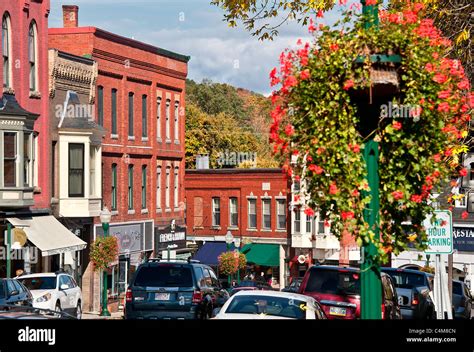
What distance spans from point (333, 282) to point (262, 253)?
46.7 m

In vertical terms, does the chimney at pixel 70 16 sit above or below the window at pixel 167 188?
above

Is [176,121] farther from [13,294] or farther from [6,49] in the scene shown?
[13,294]

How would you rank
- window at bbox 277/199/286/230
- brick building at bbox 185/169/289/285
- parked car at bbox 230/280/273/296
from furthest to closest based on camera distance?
window at bbox 277/199/286/230, brick building at bbox 185/169/289/285, parked car at bbox 230/280/273/296

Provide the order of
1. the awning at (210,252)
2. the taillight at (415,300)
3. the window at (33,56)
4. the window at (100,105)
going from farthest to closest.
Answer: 1. the awning at (210,252)
2. the window at (100,105)
3. the window at (33,56)
4. the taillight at (415,300)

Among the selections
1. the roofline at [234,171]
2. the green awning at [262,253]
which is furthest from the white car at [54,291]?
the roofline at [234,171]

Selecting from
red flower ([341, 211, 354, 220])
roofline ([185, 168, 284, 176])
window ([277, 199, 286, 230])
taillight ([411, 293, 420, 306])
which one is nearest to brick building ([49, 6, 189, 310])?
roofline ([185, 168, 284, 176])

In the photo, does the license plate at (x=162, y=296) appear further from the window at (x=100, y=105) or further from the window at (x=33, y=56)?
the window at (x=100, y=105)

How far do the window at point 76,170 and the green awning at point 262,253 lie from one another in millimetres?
24425

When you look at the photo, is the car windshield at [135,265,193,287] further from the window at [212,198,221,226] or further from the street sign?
the window at [212,198,221,226]

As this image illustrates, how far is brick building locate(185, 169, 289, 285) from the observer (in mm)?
68375

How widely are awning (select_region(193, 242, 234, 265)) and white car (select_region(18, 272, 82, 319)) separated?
37.2 metres

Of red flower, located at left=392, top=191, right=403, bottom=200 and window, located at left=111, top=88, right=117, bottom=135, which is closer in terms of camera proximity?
red flower, located at left=392, top=191, right=403, bottom=200

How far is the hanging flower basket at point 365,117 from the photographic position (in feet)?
38.1

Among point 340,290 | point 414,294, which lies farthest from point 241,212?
point 340,290
